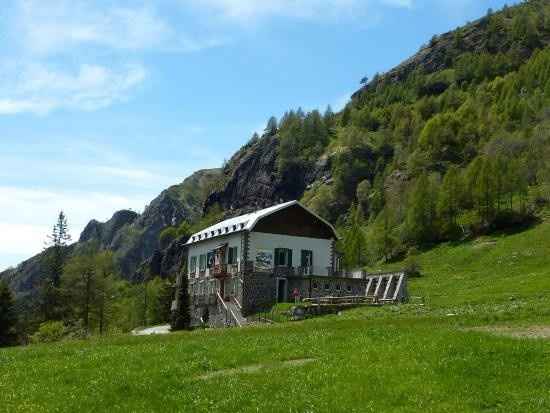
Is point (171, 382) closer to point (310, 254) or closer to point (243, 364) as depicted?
point (243, 364)

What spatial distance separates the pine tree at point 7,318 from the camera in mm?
68250

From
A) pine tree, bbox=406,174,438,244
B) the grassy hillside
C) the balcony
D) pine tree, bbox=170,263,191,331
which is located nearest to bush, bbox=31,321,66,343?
pine tree, bbox=170,263,191,331

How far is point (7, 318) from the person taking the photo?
226 feet

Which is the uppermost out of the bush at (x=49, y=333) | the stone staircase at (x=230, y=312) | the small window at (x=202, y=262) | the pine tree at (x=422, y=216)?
the pine tree at (x=422, y=216)

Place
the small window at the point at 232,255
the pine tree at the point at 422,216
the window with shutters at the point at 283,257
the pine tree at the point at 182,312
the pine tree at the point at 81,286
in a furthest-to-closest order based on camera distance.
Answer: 1. the pine tree at the point at 422,216
2. the pine tree at the point at 81,286
3. the small window at the point at 232,255
4. the window with shutters at the point at 283,257
5. the pine tree at the point at 182,312

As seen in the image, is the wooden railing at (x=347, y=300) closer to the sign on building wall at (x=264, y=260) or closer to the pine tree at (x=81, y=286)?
the sign on building wall at (x=264, y=260)

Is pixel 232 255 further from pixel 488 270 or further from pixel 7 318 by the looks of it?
pixel 488 270

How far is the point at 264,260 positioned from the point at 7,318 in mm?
26590

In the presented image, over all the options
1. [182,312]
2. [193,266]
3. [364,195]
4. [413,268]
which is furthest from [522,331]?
[364,195]

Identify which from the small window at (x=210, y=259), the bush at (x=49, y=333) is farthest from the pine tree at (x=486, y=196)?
the bush at (x=49, y=333)

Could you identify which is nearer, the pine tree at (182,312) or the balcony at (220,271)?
the pine tree at (182,312)

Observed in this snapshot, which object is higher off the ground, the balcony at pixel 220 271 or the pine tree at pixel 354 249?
the pine tree at pixel 354 249

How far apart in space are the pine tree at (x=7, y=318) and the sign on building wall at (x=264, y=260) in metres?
25.7

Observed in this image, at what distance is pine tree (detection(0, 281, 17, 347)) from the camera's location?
68250 mm
